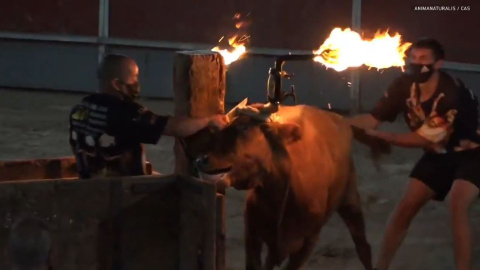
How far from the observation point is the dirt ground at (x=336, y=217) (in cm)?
728

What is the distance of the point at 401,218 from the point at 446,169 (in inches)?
17.3

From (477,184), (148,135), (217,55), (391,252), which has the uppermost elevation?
(217,55)

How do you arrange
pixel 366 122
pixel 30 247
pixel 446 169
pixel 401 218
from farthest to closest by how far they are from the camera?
pixel 366 122
pixel 401 218
pixel 446 169
pixel 30 247

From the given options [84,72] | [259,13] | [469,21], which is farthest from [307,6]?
[84,72]

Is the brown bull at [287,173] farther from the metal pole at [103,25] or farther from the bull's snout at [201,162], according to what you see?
the metal pole at [103,25]

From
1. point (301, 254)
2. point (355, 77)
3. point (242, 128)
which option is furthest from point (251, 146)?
point (355, 77)

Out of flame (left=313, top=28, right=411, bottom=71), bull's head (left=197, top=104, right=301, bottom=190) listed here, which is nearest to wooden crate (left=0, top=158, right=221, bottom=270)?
bull's head (left=197, top=104, right=301, bottom=190)

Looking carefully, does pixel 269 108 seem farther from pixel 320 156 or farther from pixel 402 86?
pixel 402 86

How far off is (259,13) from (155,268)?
1083cm

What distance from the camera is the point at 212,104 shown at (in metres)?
4.81

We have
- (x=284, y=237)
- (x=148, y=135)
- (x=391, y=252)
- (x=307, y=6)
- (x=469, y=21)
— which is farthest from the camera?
(x=307, y=6)

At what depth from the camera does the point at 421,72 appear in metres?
6.12

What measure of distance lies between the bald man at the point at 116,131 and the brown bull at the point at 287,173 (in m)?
0.38

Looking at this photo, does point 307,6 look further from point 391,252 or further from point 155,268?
point 155,268
